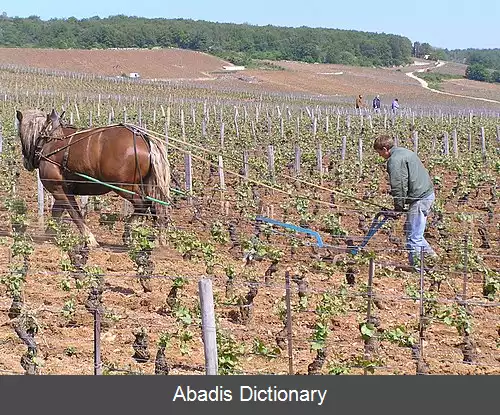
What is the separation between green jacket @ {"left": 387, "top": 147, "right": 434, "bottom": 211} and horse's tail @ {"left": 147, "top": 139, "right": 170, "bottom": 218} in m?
3.00

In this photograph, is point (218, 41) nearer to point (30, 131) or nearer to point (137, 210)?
point (30, 131)

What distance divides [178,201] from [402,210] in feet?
13.2

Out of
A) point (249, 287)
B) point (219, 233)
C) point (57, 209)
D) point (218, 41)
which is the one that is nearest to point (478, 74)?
point (218, 41)

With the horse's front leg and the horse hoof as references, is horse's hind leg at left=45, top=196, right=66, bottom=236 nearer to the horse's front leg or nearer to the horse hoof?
the horse's front leg

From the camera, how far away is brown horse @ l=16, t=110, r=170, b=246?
11.2 metres

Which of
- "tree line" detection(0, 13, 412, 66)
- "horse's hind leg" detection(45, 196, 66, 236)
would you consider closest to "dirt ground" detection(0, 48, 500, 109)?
"tree line" detection(0, 13, 412, 66)

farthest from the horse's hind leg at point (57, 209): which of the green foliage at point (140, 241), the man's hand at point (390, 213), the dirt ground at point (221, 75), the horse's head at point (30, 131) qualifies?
the dirt ground at point (221, 75)

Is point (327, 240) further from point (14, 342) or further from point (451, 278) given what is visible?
point (14, 342)

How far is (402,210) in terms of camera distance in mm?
9828

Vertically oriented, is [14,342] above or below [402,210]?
below

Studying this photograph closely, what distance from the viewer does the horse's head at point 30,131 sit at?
11.6 metres

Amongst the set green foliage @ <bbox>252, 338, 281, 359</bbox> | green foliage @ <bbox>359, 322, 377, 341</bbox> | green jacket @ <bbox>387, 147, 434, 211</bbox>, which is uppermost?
green jacket @ <bbox>387, 147, 434, 211</bbox>

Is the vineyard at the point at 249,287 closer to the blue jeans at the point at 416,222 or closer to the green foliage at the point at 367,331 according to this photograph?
the green foliage at the point at 367,331

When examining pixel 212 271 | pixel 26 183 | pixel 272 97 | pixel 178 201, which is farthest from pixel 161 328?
pixel 272 97
